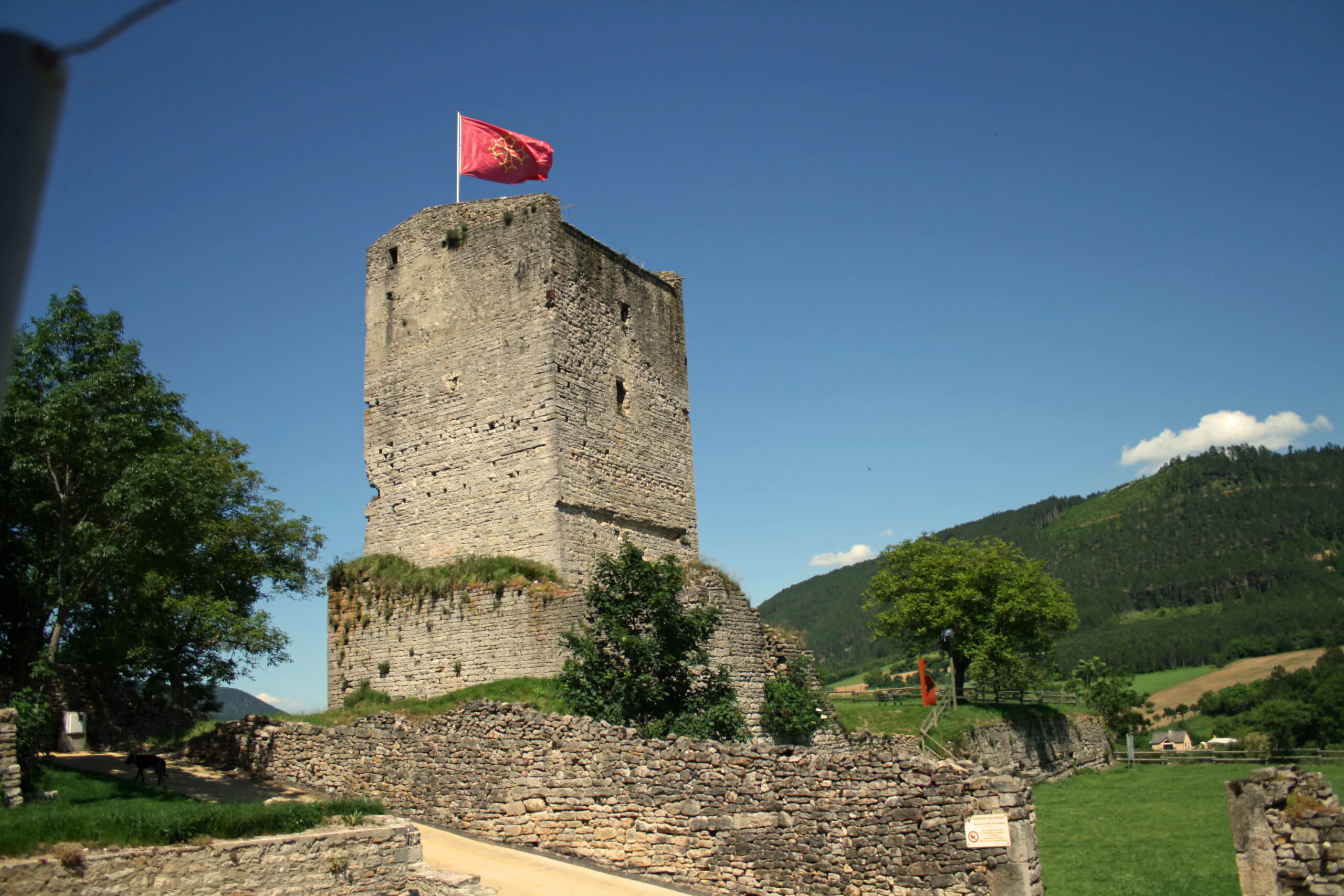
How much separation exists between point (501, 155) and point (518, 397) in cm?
643

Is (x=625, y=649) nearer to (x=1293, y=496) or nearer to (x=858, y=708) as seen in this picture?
(x=858, y=708)

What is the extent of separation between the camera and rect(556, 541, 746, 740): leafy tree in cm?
1526

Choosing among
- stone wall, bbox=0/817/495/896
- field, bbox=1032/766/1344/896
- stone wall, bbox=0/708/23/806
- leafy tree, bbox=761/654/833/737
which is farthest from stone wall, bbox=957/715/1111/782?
stone wall, bbox=0/708/23/806

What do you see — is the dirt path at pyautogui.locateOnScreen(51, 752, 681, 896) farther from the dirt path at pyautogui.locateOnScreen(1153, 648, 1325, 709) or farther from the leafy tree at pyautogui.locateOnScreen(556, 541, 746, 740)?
the dirt path at pyautogui.locateOnScreen(1153, 648, 1325, 709)

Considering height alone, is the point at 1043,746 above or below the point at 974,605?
below

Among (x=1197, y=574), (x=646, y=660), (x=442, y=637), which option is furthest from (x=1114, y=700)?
(x=1197, y=574)

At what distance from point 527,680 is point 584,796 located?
351 centimetres

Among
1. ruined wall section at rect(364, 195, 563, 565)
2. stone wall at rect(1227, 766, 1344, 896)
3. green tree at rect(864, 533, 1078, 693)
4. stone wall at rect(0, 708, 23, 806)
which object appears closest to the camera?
stone wall at rect(1227, 766, 1344, 896)

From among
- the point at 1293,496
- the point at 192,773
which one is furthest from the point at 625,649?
the point at 1293,496

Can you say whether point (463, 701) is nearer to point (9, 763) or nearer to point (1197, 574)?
point (9, 763)

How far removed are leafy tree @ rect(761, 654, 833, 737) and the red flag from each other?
43.5ft

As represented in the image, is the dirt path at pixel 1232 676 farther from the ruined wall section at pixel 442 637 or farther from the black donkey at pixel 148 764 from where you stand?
the black donkey at pixel 148 764

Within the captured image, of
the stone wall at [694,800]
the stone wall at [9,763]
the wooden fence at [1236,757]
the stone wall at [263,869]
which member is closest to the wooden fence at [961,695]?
the wooden fence at [1236,757]

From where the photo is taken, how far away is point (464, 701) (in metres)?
15.8
